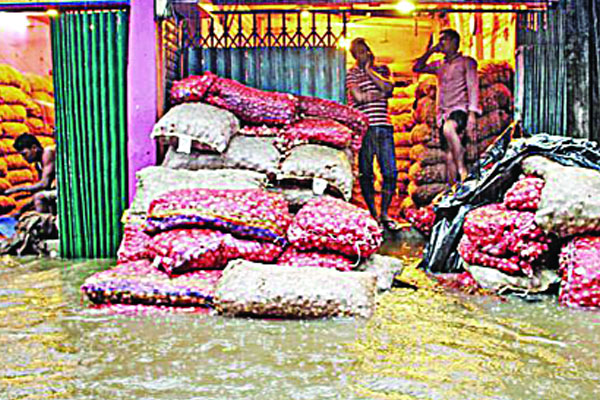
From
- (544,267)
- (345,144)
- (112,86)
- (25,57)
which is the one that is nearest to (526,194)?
(544,267)

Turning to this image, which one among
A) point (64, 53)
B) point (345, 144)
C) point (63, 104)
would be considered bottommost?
point (345, 144)

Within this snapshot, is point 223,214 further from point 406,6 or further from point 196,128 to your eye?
point 406,6

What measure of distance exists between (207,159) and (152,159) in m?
0.61

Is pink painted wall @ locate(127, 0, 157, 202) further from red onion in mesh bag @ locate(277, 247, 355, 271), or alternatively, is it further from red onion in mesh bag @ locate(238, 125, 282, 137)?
red onion in mesh bag @ locate(277, 247, 355, 271)

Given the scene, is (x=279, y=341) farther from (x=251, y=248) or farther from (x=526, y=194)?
(x=526, y=194)

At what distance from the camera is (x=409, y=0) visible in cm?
612

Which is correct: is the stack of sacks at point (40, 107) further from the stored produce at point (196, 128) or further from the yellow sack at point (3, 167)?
the stored produce at point (196, 128)

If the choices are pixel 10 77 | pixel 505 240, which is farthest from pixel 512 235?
pixel 10 77

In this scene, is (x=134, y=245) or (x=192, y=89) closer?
(x=134, y=245)

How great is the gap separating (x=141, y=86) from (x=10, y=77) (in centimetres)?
448

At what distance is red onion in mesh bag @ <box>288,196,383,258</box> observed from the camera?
452cm

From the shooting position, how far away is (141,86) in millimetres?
5887

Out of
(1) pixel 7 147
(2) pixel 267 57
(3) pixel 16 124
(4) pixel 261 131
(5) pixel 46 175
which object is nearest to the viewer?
(4) pixel 261 131

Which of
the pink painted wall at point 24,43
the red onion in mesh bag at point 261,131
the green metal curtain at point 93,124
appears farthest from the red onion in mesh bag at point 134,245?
the pink painted wall at point 24,43
